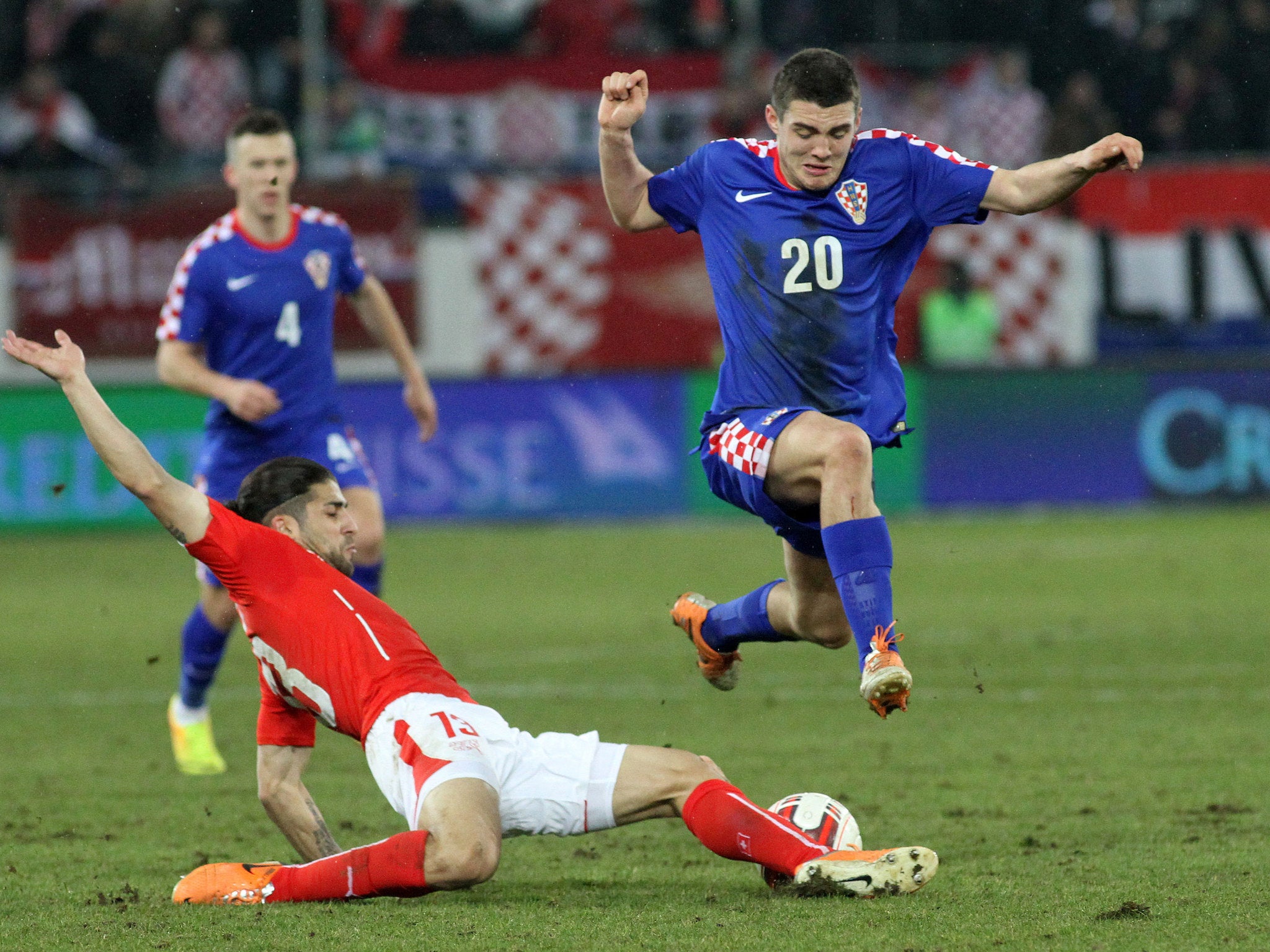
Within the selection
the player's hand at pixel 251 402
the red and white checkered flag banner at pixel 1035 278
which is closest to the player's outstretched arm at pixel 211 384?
the player's hand at pixel 251 402

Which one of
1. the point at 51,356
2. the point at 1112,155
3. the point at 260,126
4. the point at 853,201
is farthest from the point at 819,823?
the point at 260,126

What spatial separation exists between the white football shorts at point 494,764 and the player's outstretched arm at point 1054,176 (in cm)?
191

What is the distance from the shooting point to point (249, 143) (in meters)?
6.93

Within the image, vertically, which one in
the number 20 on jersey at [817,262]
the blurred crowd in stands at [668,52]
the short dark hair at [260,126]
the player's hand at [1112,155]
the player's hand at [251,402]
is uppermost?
the blurred crowd in stands at [668,52]

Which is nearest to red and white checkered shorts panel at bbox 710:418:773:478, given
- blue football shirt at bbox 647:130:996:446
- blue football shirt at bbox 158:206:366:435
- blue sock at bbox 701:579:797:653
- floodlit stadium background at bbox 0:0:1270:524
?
blue football shirt at bbox 647:130:996:446

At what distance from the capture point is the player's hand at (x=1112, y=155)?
4.84 m

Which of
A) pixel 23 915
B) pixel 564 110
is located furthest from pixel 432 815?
pixel 564 110

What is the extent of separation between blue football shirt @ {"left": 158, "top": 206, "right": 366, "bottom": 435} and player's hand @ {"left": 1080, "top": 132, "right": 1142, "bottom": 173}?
332 cm

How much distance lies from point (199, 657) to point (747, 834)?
311cm

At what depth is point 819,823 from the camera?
473 centimetres

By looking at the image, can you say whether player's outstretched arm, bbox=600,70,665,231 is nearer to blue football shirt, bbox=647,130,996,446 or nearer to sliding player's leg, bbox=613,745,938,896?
Answer: blue football shirt, bbox=647,130,996,446

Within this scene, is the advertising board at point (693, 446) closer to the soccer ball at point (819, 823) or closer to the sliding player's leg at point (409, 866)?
the soccer ball at point (819, 823)

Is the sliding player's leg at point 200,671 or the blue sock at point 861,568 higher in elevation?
the blue sock at point 861,568

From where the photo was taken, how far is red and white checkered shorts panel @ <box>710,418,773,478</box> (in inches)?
201
